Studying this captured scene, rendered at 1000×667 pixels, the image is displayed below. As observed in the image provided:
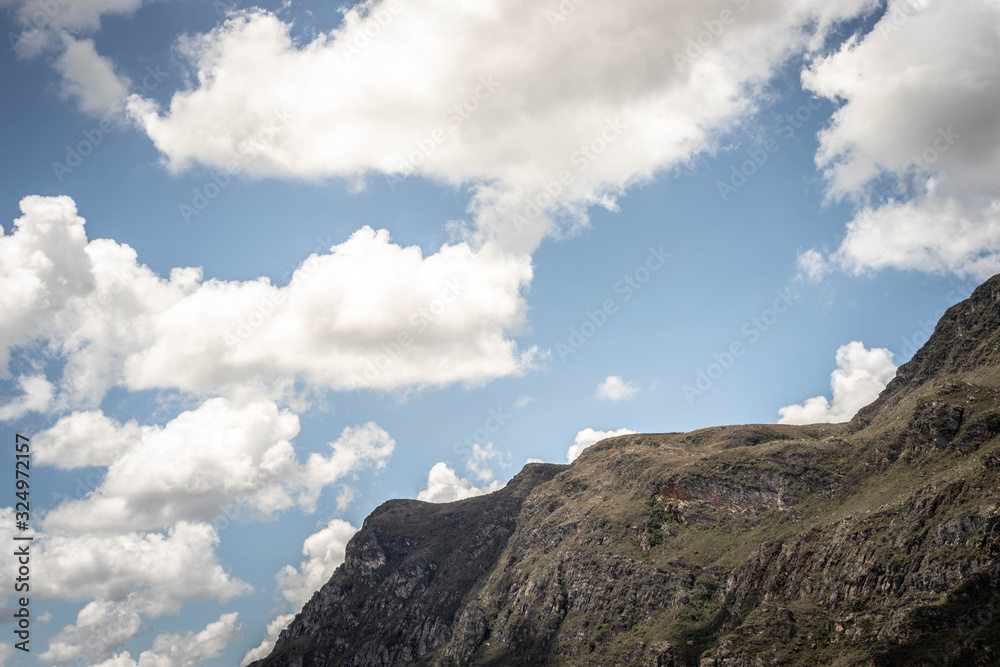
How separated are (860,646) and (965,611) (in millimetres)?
30638

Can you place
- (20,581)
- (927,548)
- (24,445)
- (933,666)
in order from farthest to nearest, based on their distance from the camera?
(927,548)
(933,666)
(20,581)
(24,445)

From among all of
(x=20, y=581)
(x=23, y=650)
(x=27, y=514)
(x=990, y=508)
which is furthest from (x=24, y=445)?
(x=990, y=508)

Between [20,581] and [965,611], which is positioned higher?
[20,581]

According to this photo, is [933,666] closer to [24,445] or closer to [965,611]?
[965,611]

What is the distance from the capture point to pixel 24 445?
432ft

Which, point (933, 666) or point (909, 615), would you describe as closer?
point (933, 666)

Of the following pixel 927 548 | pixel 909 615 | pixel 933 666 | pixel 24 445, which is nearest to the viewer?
pixel 24 445

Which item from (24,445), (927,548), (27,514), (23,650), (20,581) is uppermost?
(24,445)

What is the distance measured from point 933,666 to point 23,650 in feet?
708

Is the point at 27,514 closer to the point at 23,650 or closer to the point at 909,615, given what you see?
the point at 23,650

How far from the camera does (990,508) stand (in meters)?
186

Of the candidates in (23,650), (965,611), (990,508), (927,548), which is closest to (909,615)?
(965,611)

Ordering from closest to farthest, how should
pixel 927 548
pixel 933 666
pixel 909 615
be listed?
1. pixel 933 666
2. pixel 909 615
3. pixel 927 548

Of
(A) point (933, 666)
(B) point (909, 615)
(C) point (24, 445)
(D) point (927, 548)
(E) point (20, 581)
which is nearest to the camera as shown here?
(C) point (24, 445)
